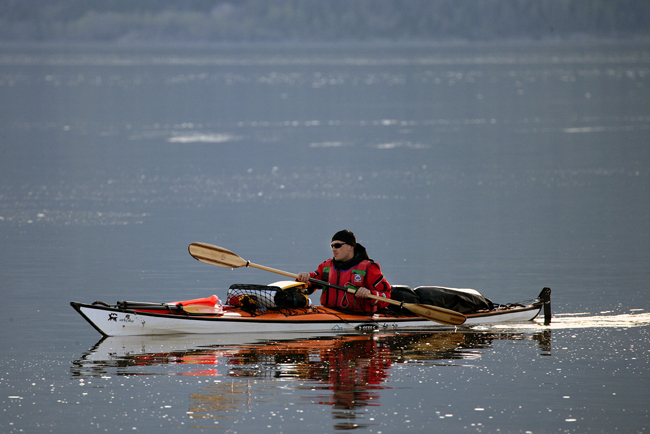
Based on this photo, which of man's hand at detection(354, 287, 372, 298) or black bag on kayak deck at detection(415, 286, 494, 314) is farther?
black bag on kayak deck at detection(415, 286, 494, 314)

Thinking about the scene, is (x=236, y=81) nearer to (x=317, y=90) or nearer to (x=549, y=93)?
(x=317, y=90)

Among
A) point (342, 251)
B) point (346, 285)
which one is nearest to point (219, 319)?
point (346, 285)

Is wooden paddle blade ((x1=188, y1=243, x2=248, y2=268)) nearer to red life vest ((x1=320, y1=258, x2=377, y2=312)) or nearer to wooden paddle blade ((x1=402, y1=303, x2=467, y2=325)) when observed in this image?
red life vest ((x1=320, y1=258, x2=377, y2=312))

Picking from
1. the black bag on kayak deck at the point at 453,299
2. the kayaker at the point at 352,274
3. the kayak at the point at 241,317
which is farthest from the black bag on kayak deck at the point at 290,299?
the black bag on kayak deck at the point at 453,299

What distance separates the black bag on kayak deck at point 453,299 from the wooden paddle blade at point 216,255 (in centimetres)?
259

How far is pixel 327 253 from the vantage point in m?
19.1

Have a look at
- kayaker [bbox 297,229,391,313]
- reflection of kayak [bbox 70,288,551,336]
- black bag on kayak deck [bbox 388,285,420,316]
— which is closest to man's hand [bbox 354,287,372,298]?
kayaker [bbox 297,229,391,313]

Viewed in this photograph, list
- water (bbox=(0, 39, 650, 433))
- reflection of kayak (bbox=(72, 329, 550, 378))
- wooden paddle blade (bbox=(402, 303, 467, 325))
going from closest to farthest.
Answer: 1. water (bbox=(0, 39, 650, 433))
2. reflection of kayak (bbox=(72, 329, 550, 378))
3. wooden paddle blade (bbox=(402, 303, 467, 325))

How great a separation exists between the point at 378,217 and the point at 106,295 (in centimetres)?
887

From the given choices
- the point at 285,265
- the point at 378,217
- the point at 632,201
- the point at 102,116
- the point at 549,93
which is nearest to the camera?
the point at 285,265

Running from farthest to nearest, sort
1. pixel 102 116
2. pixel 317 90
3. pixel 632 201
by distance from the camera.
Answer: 1. pixel 317 90
2. pixel 102 116
3. pixel 632 201

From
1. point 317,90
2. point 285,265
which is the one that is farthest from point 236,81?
point 285,265

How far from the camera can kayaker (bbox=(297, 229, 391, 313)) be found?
1322cm

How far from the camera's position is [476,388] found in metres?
10.8
